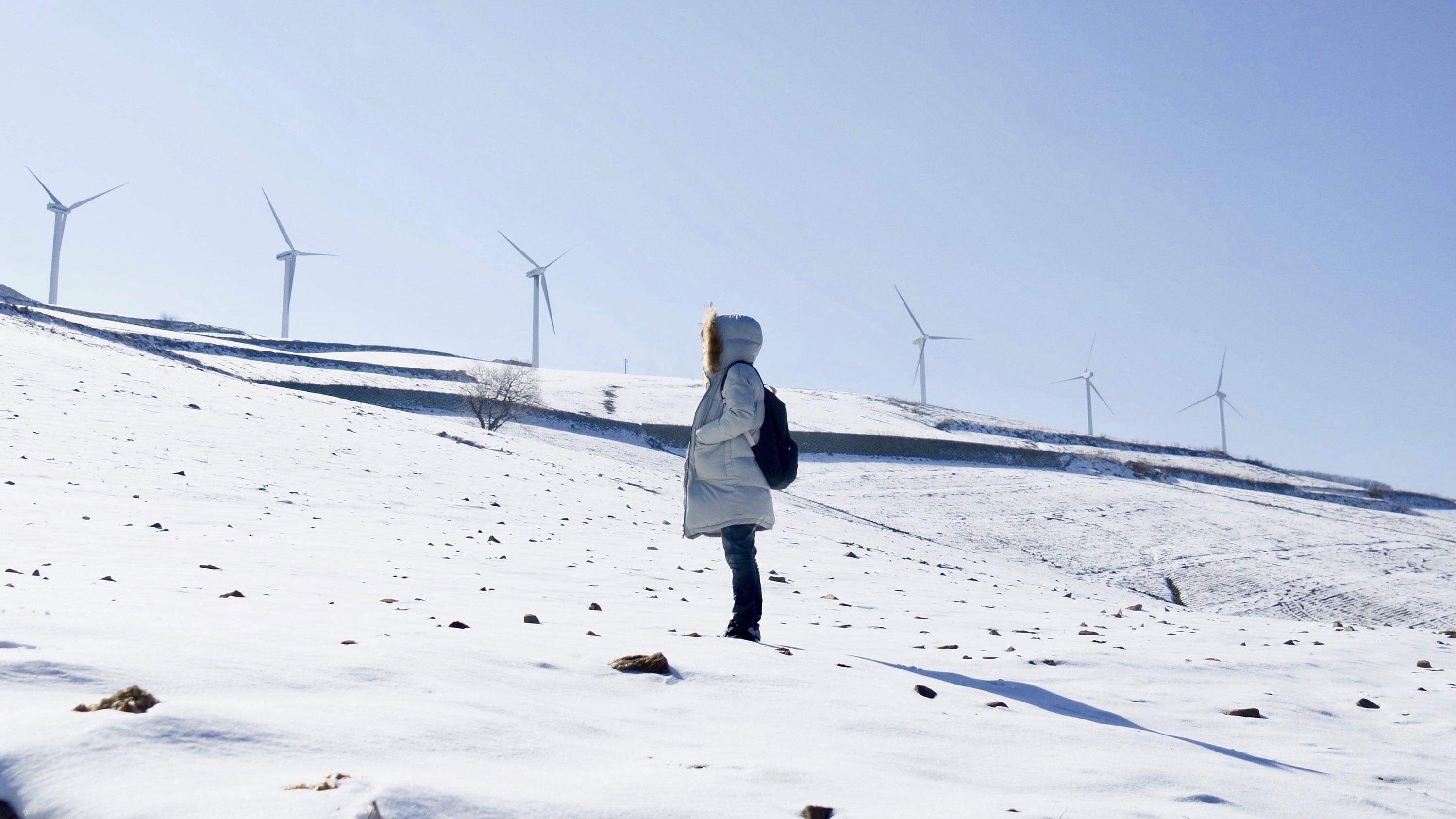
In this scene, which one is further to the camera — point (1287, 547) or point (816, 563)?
point (1287, 547)

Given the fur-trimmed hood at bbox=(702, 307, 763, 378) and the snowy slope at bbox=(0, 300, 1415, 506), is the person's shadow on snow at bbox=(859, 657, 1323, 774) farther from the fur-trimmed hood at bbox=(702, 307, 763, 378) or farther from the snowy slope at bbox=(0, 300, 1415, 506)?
the snowy slope at bbox=(0, 300, 1415, 506)

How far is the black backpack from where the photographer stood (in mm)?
6902

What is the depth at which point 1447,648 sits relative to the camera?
939cm

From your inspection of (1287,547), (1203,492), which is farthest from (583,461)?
(1203,492)

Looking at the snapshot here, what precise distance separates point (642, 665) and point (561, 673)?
403mm

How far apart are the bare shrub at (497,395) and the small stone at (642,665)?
103 ft

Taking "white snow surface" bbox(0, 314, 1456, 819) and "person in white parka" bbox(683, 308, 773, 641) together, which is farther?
"person in white parka" bbox(683, 308, 773, 641)

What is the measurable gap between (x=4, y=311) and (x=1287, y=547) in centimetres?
3826

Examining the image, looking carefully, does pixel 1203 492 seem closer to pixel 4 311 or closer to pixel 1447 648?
pixel 1447 648

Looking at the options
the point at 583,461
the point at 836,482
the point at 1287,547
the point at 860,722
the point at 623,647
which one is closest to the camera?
the point at 860,722

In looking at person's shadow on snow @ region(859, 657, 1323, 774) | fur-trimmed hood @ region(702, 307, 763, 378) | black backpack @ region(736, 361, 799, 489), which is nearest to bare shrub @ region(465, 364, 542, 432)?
fur-trimmed hood @ region(702, 307, 763, 378)

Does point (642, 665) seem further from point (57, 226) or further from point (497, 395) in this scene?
point (57, 226)

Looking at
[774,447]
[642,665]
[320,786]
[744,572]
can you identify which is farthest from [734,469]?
[320,786]

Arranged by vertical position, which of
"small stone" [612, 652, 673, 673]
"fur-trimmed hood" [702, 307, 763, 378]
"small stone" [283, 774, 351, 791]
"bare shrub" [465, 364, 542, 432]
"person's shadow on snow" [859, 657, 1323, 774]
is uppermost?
"bare shrub" [465, 364, 542, 432]
